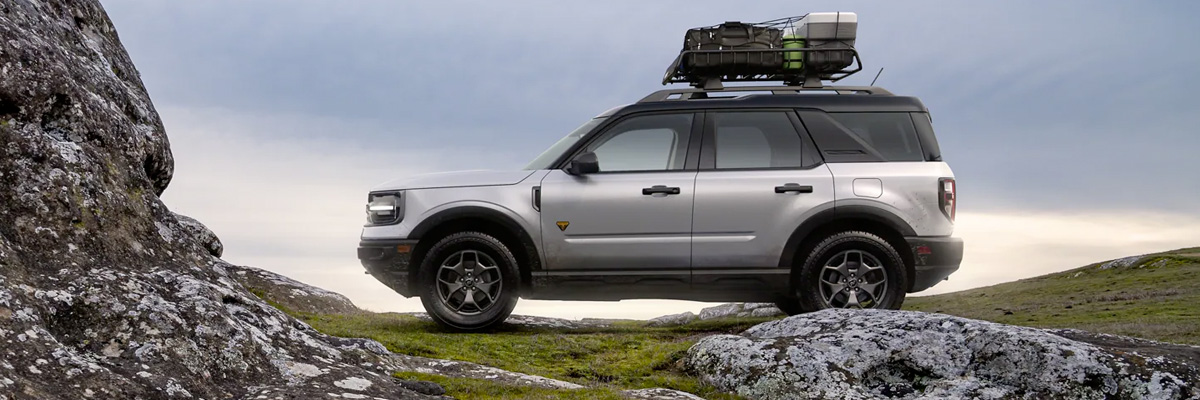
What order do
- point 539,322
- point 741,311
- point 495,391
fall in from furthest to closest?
1. point 741,311
2. point 539,322
3. point 495,391

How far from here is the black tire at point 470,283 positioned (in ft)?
30.8

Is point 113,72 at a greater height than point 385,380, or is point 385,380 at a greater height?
point 113,72

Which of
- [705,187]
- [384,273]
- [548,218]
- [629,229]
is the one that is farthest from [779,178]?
[384,273]

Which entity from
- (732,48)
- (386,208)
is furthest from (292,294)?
(732,48)

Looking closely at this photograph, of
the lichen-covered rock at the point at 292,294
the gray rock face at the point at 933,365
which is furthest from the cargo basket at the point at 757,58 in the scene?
the lichen-covered rock at the point at 292,294

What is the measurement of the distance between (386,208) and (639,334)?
310 centimetres

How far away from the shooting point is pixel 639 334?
33.2 feet

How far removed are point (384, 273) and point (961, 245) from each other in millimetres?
6098

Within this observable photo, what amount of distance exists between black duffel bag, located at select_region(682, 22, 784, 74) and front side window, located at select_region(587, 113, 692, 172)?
0.94 metres

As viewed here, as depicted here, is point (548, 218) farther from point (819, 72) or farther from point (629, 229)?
point (819, 72)

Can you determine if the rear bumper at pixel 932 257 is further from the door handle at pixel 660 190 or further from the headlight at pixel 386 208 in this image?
the headlight at pixel 386 208

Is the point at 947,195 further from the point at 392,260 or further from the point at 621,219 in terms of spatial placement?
the point at 392,260

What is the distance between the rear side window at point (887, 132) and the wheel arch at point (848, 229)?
0.66 metres

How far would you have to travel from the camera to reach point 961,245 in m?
9.48
